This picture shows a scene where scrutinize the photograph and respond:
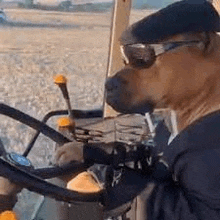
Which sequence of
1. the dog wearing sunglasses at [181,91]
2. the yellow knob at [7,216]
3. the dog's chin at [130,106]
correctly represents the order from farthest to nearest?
the dog's chin at [130,106] → the dog wearing sunglasses at [181,91] → the yellow knob at [7,216]

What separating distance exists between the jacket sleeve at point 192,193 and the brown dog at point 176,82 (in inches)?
9.4

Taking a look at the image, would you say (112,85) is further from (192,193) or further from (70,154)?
(192,193)

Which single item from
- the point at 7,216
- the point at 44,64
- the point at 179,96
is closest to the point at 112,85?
the point at 179,96

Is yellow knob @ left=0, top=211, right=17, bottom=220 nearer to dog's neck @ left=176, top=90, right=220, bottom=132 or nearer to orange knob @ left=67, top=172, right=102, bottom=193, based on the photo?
orange knob @ left=67, top=172, right=102, bottom=193

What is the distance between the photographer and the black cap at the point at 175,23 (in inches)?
61.4

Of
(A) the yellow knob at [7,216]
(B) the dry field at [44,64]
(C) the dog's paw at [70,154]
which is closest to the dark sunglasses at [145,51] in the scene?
(C) the dog's paw at [70,154]

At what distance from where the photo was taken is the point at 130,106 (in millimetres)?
1675

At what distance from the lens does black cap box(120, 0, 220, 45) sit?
1560 mm

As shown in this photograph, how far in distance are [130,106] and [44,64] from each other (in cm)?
684

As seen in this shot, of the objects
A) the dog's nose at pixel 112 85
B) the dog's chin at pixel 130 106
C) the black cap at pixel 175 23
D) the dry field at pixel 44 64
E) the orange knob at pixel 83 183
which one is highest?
the black cap at pixel 175 23

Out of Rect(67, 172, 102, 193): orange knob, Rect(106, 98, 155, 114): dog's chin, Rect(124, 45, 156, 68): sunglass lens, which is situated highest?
Rect(124, 45, 156, 68): sunglass lens

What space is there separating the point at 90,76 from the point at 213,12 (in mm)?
6004

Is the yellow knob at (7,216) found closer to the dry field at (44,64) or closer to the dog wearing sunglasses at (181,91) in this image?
the dog wearing sunglasses at (181,91)

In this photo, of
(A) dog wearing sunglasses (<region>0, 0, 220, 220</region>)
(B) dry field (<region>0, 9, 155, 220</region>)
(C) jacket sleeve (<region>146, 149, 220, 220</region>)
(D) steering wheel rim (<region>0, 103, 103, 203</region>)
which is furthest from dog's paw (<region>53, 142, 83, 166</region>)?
(B) dry field (<region>0, 9, 155, 220</region>)
